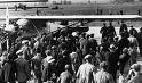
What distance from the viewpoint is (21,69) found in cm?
950

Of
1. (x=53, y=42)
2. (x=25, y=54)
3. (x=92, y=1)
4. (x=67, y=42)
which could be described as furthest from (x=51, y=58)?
(x=92, y=1)

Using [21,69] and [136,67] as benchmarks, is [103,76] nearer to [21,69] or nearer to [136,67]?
[136,67]

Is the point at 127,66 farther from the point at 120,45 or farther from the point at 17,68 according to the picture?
the point at 17,68

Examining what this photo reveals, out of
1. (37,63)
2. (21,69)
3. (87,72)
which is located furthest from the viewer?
(37,63)

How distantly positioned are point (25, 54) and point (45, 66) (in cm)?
112

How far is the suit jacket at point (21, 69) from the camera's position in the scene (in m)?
9.43

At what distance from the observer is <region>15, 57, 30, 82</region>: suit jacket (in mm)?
9430

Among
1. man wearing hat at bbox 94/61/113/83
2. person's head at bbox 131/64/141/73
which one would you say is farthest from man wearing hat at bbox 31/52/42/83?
person's head at bbox 131/64/141/73

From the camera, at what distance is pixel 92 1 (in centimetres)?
7450

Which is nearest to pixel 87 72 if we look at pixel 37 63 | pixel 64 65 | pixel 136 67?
pixel 136 67

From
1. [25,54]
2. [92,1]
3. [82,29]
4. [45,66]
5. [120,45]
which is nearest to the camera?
[45,66]

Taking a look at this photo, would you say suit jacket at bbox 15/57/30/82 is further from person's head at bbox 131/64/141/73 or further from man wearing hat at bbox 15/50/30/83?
person's head at bbox 131/64/141/73

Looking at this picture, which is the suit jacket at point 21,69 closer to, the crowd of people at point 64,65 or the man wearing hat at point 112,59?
the crowd of people at point 64,65

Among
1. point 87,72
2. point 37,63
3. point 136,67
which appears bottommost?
point 37,63
